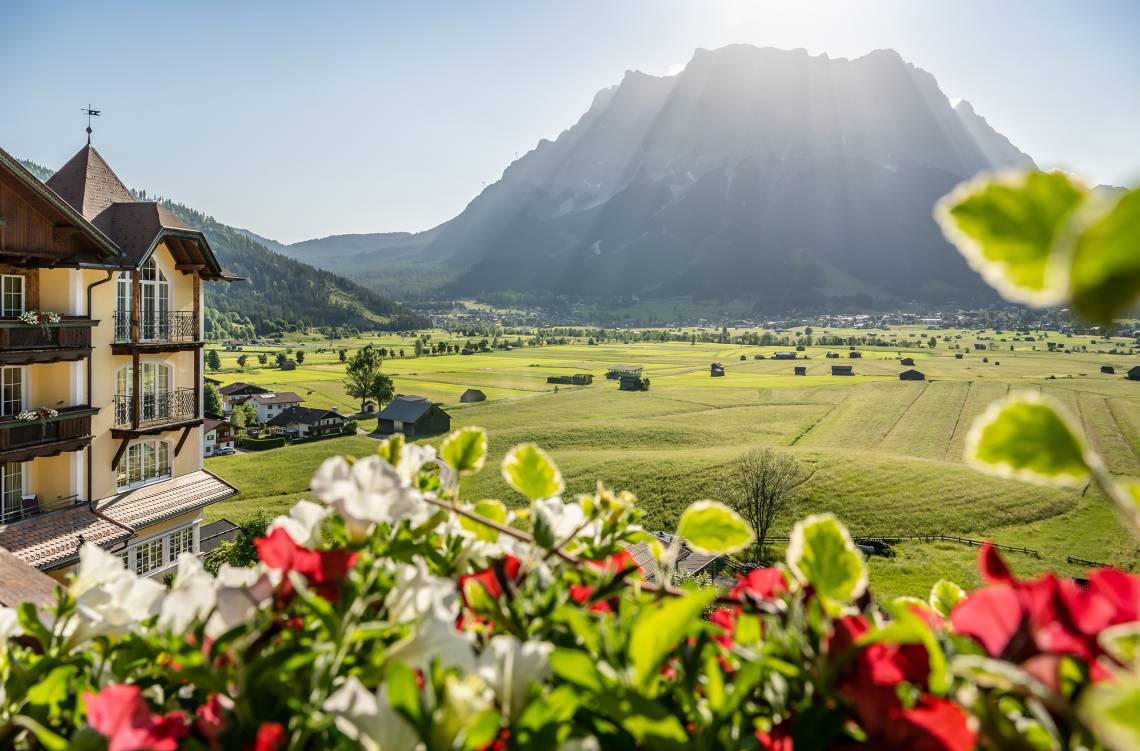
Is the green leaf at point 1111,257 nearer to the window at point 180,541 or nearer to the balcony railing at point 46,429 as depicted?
the balcony railing at point 46,429

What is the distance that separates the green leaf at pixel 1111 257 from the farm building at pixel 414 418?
1998 inches

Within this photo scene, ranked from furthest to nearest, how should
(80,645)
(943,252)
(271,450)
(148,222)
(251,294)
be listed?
(943,252), (251,294), (271,450), (148,222), (80,645)

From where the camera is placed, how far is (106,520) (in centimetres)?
1043

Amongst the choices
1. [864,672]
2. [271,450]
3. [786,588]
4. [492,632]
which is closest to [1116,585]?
[864,672]

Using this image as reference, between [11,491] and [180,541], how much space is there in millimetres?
3205

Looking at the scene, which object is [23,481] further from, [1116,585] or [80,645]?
Result: [1116,585]

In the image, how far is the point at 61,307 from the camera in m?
9.95

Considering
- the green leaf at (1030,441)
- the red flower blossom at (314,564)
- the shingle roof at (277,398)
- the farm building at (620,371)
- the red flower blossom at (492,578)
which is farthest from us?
the farm building at (620,371)

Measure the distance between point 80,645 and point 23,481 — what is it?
11.5 m

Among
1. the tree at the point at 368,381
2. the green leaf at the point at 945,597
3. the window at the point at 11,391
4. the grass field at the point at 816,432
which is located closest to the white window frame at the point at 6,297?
the window at the point at 11,391

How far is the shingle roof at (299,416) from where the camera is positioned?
53562 millimetres

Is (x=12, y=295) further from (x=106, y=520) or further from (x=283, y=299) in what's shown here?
(x=283, y=299)

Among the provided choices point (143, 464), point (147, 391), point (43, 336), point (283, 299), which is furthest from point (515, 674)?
point (283, 299)

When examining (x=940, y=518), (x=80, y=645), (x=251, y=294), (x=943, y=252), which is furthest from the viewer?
(x=943, y=252)
